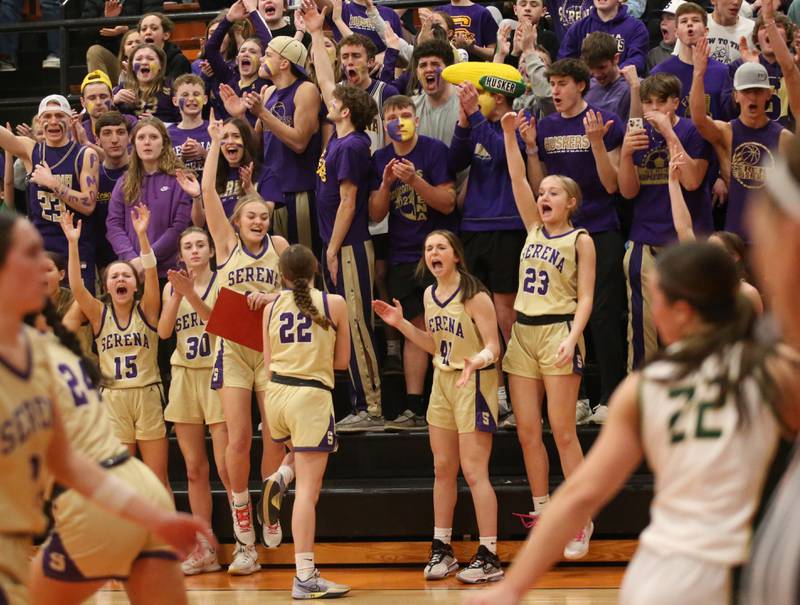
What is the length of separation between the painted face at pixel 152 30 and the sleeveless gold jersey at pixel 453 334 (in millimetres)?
3697

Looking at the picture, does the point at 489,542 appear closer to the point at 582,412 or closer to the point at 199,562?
the point at 582,412

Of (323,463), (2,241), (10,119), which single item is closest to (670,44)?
(323,463)

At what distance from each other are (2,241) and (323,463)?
12.0 ft

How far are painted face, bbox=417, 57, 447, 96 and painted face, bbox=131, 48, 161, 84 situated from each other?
2119 millimetres

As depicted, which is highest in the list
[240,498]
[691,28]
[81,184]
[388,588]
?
[691,28]

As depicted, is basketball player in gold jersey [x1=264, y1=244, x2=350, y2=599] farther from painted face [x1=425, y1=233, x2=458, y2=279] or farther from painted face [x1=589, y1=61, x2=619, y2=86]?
painted face [x1=589, y1=61, x2=619, y2=86]

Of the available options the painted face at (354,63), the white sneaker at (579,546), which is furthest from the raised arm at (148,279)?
the white sneaker at (579,546)

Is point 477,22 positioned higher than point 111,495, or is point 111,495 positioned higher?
point 477,22

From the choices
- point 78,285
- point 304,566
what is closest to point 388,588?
point 304,566

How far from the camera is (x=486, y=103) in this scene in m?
6.98

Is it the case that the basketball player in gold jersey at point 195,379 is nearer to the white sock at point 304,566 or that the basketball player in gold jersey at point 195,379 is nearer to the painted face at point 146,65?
the white sock at point 304,566

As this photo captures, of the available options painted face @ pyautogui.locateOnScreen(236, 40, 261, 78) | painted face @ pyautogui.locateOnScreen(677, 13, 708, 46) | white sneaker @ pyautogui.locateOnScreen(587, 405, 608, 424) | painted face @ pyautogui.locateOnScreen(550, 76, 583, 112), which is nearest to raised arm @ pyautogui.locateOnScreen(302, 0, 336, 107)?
painted face @ pyautogui.locateOnScreen(236, 40, 261, 78)

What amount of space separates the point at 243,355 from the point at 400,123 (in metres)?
1.63

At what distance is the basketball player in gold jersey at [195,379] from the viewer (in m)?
6.68
